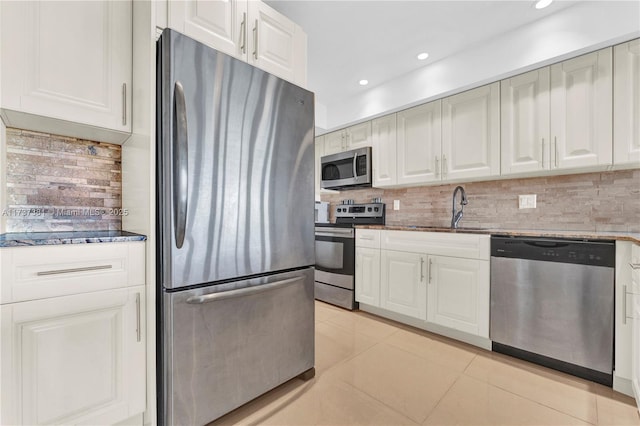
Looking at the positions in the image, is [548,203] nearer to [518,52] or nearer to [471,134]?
[471,134]

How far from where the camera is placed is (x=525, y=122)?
2.22 m

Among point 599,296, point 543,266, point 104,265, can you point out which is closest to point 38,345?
point 104,265

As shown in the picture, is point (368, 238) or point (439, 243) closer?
point (439, 243)

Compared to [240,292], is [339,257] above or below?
below

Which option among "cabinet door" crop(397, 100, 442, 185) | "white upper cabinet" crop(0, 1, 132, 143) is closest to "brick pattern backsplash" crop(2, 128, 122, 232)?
"white upper cabinet" crop(0, 1, 132, 143)

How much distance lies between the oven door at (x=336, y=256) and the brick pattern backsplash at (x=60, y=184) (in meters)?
2.02

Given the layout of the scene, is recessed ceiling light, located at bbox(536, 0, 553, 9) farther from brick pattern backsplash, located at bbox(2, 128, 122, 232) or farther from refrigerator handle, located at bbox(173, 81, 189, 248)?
brick pattern backsplash, located at bbox(2, 128, 122, 232)

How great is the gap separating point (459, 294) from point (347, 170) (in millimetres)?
1890

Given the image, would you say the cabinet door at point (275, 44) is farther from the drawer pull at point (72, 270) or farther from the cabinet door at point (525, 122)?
the cabinet door at point (525, 122)

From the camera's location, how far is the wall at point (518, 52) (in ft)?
5.93

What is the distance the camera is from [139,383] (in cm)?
126

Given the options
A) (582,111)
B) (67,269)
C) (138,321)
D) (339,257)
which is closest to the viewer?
(67,269)

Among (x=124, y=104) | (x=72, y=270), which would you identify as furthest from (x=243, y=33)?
(x=72, y=270)

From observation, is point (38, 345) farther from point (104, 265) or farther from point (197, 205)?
point (197, 205)
